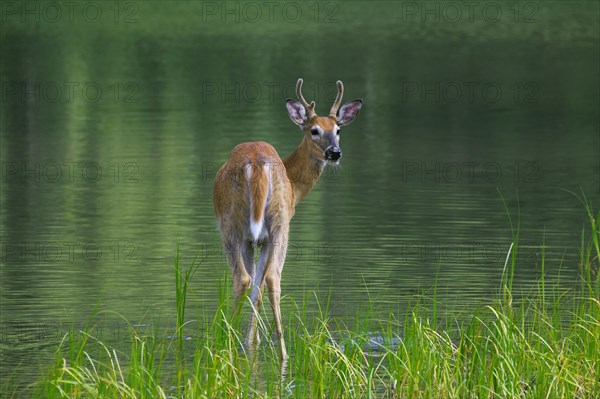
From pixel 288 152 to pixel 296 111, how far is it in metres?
11.8

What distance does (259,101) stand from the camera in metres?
35.8

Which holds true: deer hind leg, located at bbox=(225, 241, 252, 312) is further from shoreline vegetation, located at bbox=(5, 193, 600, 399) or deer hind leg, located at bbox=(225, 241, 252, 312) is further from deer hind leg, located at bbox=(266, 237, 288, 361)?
shoreline vegetation, located at bbox=(5, 193, 600, 399)

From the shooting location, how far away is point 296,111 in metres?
11.8

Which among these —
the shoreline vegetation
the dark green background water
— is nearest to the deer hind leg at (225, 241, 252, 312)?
the dark green background water

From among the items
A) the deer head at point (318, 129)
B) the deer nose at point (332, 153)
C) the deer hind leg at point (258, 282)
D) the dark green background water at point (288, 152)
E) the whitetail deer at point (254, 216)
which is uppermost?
the deer head at point (318, 129)

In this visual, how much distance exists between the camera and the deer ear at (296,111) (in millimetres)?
11664

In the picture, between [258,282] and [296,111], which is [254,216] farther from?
[296,111]

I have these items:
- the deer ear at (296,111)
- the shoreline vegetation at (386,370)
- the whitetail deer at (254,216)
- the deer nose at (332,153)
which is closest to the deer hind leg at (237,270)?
the whitetail deer at (254,216)

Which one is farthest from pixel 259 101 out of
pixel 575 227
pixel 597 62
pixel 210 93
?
pixel 575 227

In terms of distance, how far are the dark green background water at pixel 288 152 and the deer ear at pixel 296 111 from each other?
1424mm

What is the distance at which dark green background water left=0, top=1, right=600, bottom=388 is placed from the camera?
42.5ft


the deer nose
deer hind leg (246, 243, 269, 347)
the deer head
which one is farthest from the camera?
the deer head

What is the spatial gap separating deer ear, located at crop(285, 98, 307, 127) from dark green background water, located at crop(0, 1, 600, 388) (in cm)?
142

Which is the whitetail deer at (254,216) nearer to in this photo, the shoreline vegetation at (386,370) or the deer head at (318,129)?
the deer head at (318,129)
